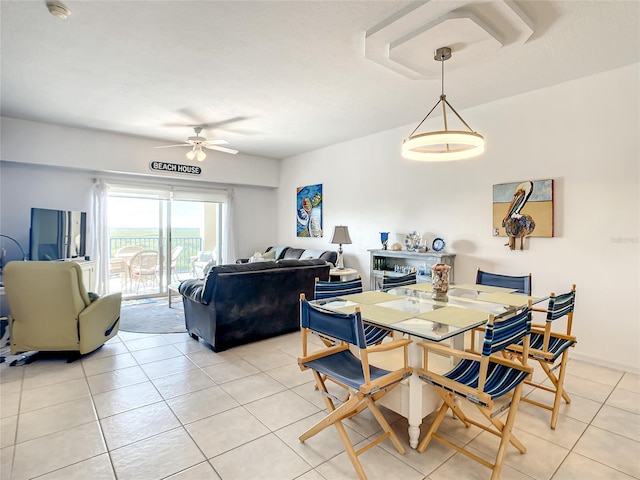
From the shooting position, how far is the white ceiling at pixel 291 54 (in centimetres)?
234

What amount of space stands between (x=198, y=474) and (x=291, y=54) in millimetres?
3077

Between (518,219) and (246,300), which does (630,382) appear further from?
(246,300)

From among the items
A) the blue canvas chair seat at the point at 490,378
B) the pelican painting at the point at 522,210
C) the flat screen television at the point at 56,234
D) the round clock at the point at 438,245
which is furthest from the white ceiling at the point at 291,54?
the blue canvas chair seat at the point at 490,378

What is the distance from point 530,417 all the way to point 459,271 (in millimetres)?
2157

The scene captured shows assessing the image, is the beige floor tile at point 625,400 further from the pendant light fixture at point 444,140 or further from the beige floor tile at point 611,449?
the pendant light fixture at point 444,140

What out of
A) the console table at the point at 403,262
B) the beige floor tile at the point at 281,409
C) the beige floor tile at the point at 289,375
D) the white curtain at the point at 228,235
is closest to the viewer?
the beige floor tile at the point at 281,409

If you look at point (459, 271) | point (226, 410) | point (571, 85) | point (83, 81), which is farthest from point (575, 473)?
point (83, 81)

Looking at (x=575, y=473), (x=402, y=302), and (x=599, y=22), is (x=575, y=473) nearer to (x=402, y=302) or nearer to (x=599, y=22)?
(x=402, y=302)

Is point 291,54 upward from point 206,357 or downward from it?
upward

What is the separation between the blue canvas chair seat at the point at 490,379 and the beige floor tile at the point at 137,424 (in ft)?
5.42

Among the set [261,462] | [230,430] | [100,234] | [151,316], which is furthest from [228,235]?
[261,462]

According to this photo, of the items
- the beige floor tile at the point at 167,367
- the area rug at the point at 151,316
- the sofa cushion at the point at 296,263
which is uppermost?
the sofa cushion at the point at 296,263

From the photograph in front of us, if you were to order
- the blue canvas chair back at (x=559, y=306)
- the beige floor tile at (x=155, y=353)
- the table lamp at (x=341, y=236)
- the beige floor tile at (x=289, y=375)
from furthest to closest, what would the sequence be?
1. the table lamp at (x=341, y=236)
2. the beige floor tile at (x=155, y=353)
3. the beige floor tile at (x=289, y=375)
4. the blue canvas chair back at (x=559, y=306)

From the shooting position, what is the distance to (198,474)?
180 cm
